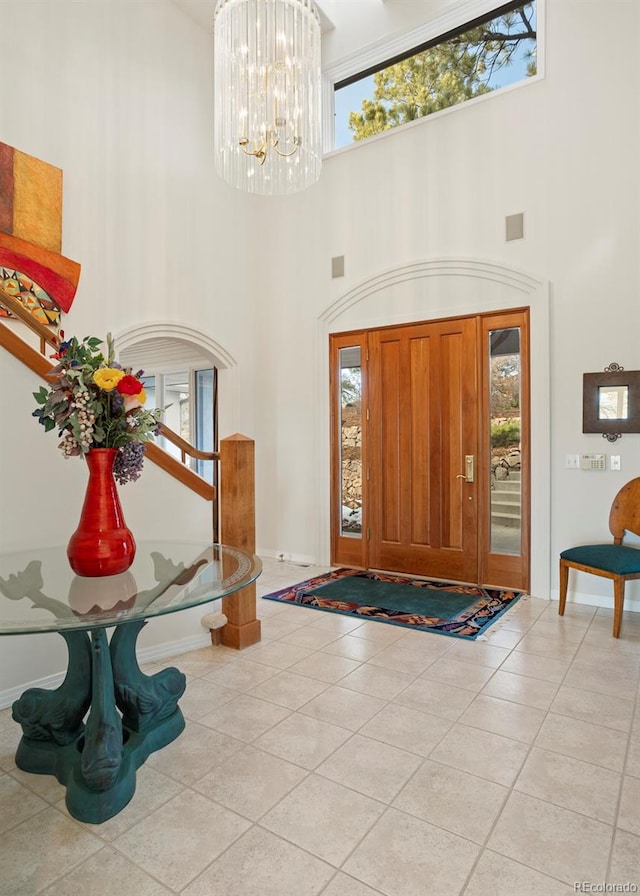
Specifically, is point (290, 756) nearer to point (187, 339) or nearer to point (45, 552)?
point (45, 552)

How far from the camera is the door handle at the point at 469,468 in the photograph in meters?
4.91

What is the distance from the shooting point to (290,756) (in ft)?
7.56

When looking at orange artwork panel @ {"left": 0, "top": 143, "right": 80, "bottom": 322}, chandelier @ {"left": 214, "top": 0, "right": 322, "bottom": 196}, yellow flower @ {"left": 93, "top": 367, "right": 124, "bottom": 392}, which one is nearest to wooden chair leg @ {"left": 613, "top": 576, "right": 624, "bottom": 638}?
yellow flower @ {"left": 93, "top": 367, "right": 124, "bottom": 392}

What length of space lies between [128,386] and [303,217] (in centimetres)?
455

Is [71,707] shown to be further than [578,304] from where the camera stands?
No

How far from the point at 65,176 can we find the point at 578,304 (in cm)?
435

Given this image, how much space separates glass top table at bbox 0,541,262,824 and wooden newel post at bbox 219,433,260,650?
2.98ft

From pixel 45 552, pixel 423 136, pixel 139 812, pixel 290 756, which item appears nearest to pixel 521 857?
pixel 290 756

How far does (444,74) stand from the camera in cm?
519

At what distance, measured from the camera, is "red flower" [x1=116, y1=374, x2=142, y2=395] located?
82.9 inches

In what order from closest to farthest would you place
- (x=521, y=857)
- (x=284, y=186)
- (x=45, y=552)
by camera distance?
(x=521, y=857), (x=45, y=552), (x=284, y=186)

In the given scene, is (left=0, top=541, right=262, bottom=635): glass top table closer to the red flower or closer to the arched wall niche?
the red flower

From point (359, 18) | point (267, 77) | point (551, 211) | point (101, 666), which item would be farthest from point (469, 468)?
point (359, 18)

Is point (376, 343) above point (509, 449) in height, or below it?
above
